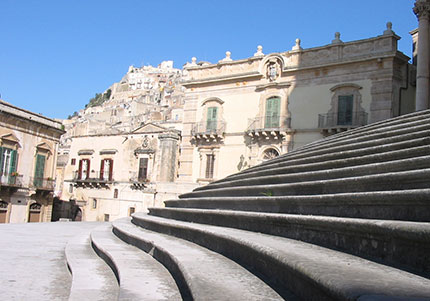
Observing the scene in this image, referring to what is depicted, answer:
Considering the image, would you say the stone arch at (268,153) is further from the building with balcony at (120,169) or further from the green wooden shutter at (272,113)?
the building with balcony at (120,169)

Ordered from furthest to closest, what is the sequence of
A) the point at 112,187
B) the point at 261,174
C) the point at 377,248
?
the point at 112,187
the point at 261,174
the point at 377,248

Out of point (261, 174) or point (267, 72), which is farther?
point (267, 72)

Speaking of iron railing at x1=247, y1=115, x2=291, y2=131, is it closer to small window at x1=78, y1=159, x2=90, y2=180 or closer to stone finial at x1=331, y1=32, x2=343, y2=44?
stone finial at x1=331, y1=32, x2=343, y2=44

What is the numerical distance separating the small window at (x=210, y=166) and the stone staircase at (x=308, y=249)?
19.6 meters

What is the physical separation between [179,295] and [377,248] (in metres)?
1.55

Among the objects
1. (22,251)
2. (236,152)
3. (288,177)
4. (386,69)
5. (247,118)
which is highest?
(386,69)

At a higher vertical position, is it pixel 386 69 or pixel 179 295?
pixel 386 69

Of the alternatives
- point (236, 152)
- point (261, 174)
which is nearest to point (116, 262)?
point (261, 174)

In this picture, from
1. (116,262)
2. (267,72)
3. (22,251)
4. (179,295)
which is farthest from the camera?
(267,72)

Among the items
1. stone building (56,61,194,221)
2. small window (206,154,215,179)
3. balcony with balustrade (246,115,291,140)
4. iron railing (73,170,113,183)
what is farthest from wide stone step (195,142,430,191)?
iron railing (73,170,113,183)

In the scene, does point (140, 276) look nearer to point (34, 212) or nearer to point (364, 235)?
point (364, 235)

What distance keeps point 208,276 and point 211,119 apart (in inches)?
924

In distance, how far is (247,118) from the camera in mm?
25688

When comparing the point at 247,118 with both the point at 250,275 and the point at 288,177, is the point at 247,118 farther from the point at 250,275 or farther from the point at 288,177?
the point at 250,275
